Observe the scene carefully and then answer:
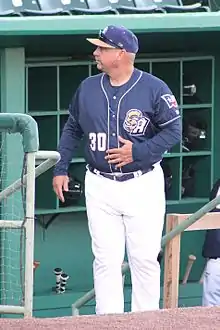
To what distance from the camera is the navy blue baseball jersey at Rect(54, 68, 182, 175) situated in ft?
18.9

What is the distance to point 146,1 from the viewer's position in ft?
26.6

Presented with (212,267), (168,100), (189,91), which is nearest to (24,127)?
(168,100)

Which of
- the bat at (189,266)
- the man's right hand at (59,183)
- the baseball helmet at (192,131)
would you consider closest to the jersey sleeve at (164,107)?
the man's right hand at (59,183)

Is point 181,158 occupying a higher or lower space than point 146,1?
lower

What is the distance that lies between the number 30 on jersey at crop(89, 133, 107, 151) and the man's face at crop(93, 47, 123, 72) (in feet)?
1.21

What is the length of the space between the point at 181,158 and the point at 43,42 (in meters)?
1.77

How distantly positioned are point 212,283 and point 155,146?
1715mm

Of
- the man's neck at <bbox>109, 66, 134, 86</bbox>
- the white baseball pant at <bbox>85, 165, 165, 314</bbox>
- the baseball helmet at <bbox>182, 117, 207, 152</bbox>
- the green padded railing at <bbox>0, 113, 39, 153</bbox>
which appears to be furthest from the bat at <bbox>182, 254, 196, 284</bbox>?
the green padded railing at <bbox>0, 113, 39, 153</bbox>

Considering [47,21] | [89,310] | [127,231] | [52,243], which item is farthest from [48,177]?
[127,231]

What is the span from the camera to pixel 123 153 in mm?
5715

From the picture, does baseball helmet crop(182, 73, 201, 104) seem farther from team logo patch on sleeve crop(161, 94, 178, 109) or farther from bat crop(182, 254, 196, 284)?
team logo patch on sleeve crop(161, 94, 178, 109)

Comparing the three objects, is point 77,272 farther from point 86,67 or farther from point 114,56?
point 114,56

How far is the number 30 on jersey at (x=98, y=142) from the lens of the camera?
5809mm

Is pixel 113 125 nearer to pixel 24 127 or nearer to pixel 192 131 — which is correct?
pixel 24 127
